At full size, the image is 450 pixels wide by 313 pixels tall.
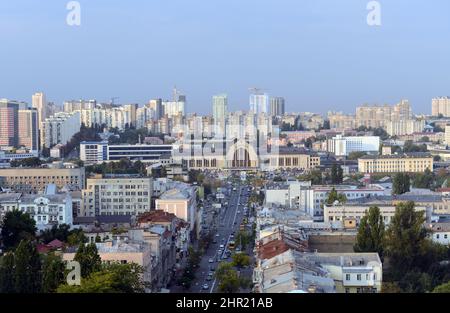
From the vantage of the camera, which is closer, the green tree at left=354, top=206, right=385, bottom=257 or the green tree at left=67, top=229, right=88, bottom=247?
the green tree at left=354, top=206, right=385, bottom=257

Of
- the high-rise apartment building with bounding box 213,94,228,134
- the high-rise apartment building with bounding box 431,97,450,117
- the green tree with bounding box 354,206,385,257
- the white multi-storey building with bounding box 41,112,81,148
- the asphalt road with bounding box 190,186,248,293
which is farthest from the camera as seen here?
the high-rise apartment building with bounding box 431,97,450,117

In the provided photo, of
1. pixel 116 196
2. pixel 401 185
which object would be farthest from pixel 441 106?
pixel 116 196

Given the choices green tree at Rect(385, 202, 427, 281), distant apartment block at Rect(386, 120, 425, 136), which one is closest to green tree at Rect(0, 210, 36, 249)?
green tree at Rect(385, 202, 427, 281)

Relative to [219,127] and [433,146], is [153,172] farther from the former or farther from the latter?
[433,146]

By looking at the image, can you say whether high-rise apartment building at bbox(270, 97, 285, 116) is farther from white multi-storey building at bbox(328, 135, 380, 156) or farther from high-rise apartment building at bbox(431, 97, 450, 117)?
high-rise apartment building at bbox(431, 97, 450, 117)

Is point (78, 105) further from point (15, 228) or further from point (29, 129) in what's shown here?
point (15, 228)
